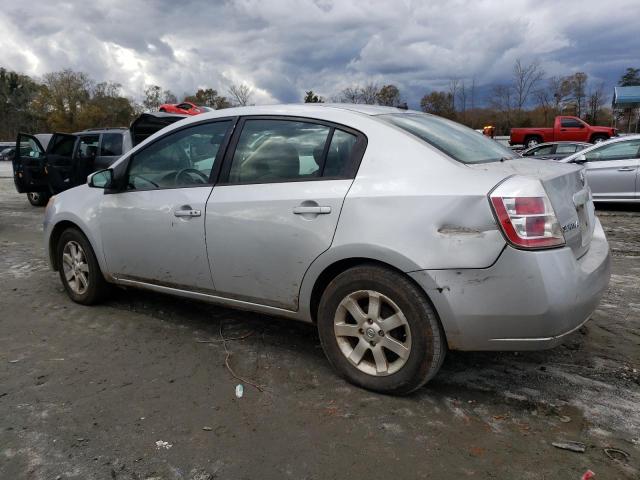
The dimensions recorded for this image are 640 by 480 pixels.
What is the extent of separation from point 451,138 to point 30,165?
11.6 m

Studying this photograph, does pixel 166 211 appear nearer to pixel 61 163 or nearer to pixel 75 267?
pixel 75 267

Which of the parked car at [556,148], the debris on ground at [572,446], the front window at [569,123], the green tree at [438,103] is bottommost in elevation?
the debris on ground at [572,446]

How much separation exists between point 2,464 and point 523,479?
2.41m

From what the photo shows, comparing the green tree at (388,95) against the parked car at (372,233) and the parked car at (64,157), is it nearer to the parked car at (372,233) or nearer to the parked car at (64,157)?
the parked car at (64,157)

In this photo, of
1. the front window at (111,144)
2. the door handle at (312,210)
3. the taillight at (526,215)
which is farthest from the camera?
the front window at (111,144)

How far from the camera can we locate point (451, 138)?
3.35 m

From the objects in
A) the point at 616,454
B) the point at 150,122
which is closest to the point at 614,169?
the point at 150,122

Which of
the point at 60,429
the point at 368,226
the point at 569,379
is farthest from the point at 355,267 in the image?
the point at 60,429

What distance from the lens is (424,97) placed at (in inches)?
1818

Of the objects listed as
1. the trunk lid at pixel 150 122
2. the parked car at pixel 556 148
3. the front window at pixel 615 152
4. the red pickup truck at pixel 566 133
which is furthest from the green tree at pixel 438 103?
the trunk lid at pixel 150 122

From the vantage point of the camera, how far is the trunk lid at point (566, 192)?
276 centimetres

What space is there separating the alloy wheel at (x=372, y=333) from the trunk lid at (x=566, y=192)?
929 mm

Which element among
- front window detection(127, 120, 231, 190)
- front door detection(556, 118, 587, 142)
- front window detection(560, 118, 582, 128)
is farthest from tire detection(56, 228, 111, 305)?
front window detection(560, 118, 582, 128)

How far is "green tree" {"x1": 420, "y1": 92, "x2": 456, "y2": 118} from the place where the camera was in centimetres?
4300
